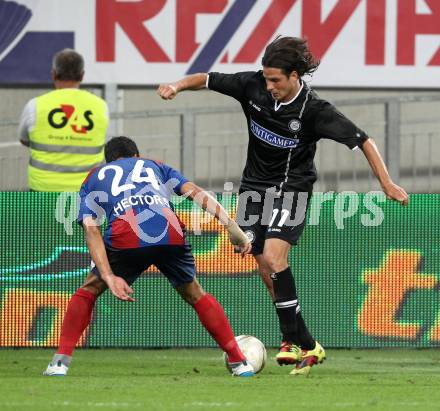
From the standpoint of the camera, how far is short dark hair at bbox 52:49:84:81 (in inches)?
440

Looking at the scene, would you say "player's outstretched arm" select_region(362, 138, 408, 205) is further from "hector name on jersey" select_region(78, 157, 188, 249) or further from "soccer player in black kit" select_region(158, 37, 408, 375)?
"hector name on jersey" select_region(78, 157, 188, 249)

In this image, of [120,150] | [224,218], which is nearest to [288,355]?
[224,218]

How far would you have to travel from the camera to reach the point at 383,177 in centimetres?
890

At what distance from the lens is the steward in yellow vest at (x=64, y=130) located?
1127 cm

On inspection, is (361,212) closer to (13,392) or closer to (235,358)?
(235,358)

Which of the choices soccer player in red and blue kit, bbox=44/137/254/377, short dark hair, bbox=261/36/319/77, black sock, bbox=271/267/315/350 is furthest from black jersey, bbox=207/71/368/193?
soccer player in red and blue kit, bbox=44/137/254/377

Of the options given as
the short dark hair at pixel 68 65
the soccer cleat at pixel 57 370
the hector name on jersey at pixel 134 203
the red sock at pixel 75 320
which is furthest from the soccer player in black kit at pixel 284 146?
the short dark hair at pixel 68 65

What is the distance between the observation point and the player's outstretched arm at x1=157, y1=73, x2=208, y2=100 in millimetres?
9227

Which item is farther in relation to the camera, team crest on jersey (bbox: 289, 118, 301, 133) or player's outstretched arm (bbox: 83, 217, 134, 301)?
team crest on jersey (bbox: 289, 118, 301, 133)

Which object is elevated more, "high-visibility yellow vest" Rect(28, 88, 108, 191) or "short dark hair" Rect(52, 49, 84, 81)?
"short dark hair" Rect(52, 49, 84, 81)

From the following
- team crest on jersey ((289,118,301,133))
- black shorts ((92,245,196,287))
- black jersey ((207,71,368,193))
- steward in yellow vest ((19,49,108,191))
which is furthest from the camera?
steward in yellow vest ((19,49,108,191))

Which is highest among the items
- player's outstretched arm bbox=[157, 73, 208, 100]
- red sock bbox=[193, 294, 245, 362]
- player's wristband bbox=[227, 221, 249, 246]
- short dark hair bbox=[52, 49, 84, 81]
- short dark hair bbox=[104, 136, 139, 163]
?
short dark hair bbox=[52, 49, 84, 81]

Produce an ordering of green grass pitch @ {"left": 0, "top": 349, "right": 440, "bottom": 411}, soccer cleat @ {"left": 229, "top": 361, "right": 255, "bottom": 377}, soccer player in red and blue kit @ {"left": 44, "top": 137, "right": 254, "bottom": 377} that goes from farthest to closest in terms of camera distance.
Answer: soccer cleat @ {"left": 229, "top": 361, "right": 255, "bottom": 377}
soccer player in red and blue kit @ {"left": 44, "top": 137, "right": 254, "bottom": 377}
green grass pitch @ {"left": 0, "top": 349, "right": 440, "bottom": 411}

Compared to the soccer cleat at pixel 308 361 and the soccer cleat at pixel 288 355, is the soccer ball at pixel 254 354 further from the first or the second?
the soccer cleat at pixel 308 361
